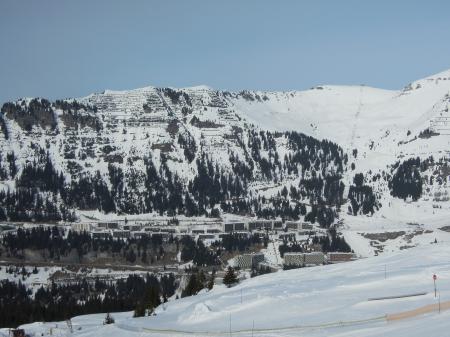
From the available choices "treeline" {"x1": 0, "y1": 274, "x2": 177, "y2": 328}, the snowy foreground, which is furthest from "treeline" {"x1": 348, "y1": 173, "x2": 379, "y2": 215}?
the snowy foreground

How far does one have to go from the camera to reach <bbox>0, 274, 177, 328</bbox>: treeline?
3762 inches

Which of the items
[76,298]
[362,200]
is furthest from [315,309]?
[362,200]

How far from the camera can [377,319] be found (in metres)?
48.9

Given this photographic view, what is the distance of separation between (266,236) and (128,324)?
99.4 metres

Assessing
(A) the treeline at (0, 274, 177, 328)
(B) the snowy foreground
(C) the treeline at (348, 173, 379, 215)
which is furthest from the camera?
(C) the treeline at (348, 173, 379, 215)

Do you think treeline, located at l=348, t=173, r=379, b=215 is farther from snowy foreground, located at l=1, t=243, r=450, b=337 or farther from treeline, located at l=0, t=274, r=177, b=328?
snowy foreground, located at l=1, t=243, r=450, b=337

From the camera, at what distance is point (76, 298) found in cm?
11756

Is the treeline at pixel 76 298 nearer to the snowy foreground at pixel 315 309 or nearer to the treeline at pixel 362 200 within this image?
the snowy foreground at pixel 315 309

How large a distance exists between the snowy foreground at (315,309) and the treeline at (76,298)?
1147 cm

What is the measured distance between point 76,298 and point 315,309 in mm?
67351

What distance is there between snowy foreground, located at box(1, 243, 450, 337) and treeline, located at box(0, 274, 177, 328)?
1147cm

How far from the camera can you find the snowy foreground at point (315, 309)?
157 ft

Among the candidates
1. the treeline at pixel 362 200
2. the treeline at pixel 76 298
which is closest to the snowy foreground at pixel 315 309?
the treeline at pixel 76 298

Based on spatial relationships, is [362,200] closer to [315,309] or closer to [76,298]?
[76,298]
